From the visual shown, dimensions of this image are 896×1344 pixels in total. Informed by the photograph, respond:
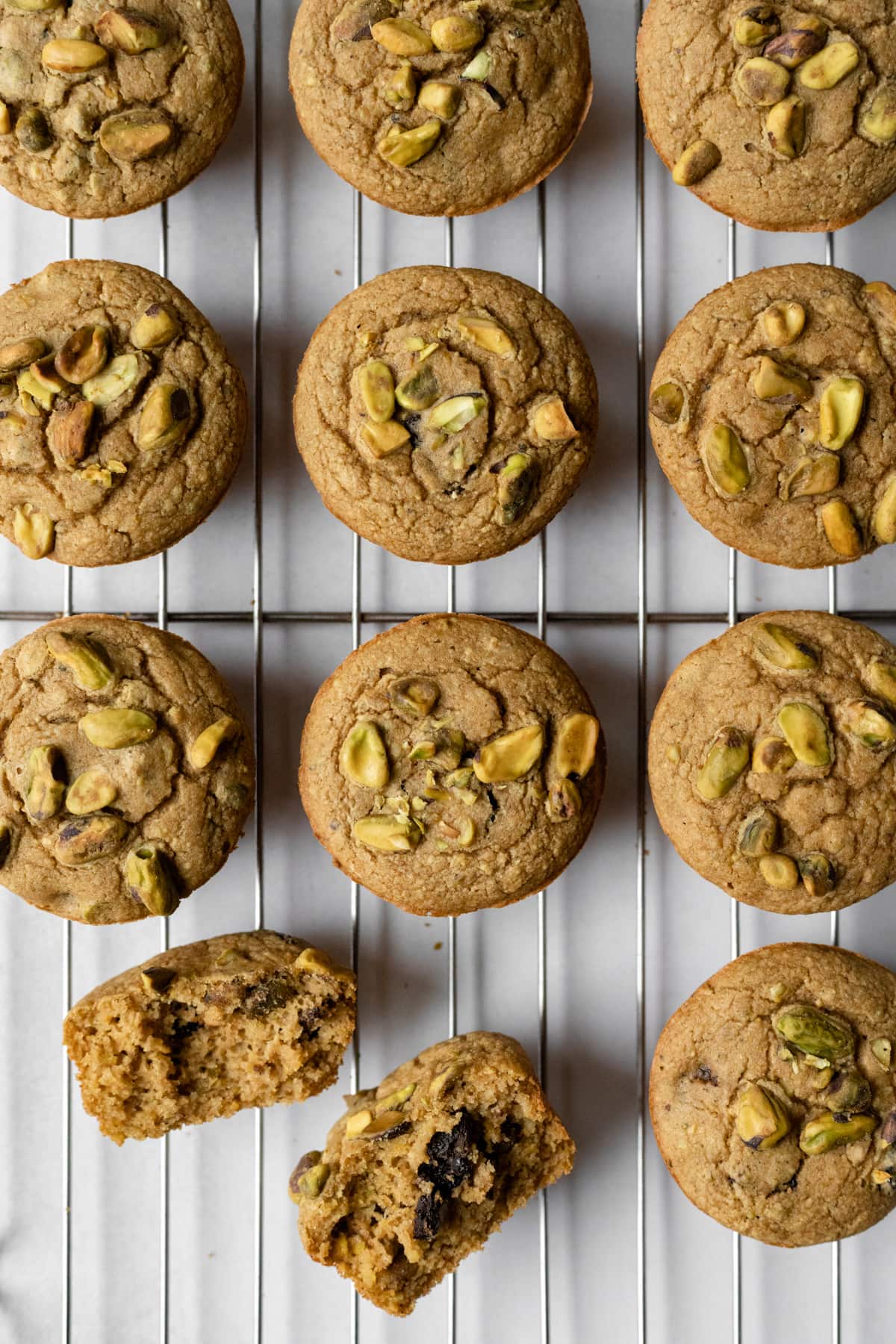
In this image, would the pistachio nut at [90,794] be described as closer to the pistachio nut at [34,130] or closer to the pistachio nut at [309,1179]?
the pistachio nut at [309,1179]

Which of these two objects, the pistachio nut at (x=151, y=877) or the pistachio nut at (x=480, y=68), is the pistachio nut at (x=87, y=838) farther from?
the pistachio nut at (x=480, y=68)

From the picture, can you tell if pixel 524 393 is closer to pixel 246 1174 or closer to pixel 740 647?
pixel 740 647

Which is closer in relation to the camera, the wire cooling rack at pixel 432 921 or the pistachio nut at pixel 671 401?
the pistachio nut at pixel 671 401

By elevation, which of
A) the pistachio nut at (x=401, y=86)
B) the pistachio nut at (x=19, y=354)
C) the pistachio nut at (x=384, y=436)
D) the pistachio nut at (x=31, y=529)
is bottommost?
the pistachio nut at (x=31, y=529)

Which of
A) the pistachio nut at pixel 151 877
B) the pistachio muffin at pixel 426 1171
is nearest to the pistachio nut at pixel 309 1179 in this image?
the pistachio muffin at pixel 426 1171

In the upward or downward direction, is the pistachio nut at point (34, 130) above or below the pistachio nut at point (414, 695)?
above

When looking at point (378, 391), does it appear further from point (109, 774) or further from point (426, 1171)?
point (426, 1171)

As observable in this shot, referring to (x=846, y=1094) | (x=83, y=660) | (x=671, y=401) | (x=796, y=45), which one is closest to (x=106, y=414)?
(x=83, y=660)
